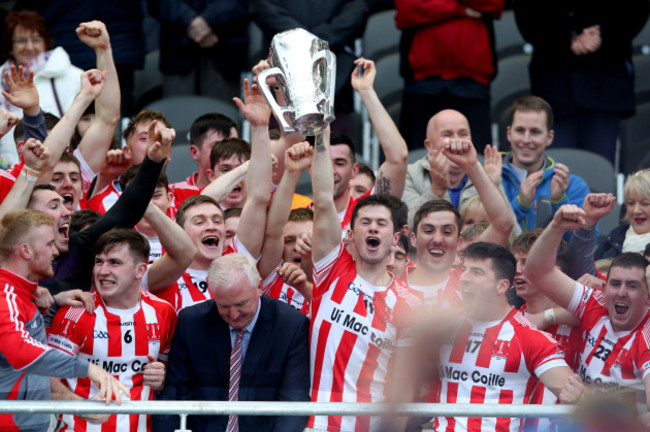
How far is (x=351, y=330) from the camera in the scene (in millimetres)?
5086

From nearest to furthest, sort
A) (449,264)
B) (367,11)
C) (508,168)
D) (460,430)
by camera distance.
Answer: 1. (460,430)
2. (449,264)
3. (508,168)
4. (367,11)

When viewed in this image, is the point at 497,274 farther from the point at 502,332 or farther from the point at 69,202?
the point at 69,202

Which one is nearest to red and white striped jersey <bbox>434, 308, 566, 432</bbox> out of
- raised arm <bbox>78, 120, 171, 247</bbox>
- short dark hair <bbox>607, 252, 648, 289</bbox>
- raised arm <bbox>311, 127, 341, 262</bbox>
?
short dark hair <bbox>607, 252, 648, 289</bbox>

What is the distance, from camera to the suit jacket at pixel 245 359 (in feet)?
16.3

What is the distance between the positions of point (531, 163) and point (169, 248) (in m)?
2.68

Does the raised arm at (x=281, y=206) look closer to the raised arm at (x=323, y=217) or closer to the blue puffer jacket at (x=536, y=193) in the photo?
the raised arm at (x=323, y=217)

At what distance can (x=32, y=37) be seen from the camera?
7605 mm

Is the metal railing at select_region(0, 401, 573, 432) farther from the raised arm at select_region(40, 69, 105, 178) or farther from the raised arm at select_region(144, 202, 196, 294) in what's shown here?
the raised arm at select_region(40, 69, 105, 178)

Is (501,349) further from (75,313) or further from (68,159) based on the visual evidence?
(68,159)

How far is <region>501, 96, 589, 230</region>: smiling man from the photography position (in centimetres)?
671

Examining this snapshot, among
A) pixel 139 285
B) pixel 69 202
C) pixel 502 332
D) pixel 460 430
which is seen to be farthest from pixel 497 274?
pixel 69 202

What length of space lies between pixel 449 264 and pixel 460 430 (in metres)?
1.13

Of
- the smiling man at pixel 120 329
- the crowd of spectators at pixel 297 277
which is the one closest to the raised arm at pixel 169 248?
the crowd of spectators at pixel 297 277

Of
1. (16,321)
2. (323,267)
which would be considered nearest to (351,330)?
(323,267)
